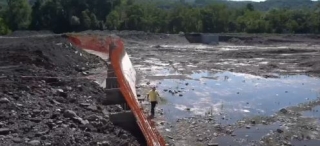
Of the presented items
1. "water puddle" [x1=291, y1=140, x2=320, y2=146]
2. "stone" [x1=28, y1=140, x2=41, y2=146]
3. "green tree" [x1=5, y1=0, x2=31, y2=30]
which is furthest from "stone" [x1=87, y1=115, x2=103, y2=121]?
"green tree" [x1=5, y1=0, x2=31, y2=30]

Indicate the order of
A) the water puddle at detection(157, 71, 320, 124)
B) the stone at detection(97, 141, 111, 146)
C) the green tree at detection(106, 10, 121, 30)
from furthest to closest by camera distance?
the green tree at detection(106, 10, 121, 30), the water puddle at detection(157, 71, 320, 124), the stone at detection(97, 141, 111, 146)

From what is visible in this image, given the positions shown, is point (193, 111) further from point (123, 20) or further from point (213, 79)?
point (123, 20)

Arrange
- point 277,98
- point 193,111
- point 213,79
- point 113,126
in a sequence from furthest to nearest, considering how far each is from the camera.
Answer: point 213,79 < point 277,98 < point 193,111 < point 113,126

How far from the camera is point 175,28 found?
85125 millimetres

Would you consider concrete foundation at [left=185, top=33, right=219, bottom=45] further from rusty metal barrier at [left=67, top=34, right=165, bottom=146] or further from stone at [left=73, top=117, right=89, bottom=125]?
stone at [left=73, top=117, right=89, bottom=125]

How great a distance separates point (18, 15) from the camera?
2985 inches

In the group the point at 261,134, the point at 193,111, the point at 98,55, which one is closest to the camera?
the point at 261,134

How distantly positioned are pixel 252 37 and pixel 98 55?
33950 mm

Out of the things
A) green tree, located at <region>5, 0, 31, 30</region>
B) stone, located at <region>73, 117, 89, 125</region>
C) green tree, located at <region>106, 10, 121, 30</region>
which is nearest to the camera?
stone, located at <region>73, 117, 89, 125</region>

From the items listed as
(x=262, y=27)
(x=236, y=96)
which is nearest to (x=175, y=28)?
(x=262, y=27)

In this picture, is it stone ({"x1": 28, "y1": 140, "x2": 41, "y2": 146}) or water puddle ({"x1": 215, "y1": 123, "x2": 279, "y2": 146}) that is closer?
stone ({"x1": 28, "y1": 140, "x2": 41, "y2": 146})

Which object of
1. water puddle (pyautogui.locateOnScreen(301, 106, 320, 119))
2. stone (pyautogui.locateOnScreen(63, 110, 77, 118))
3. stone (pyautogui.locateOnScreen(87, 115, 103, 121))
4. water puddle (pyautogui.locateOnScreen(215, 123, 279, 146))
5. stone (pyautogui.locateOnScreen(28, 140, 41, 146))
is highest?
stone (pyautogui.locateOnScreen(28, 140, 41, 146))

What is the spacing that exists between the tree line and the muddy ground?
48.8ft

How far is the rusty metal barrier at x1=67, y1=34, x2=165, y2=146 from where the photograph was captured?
16.4m
